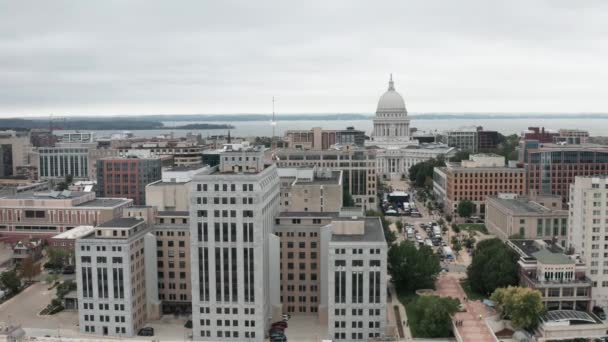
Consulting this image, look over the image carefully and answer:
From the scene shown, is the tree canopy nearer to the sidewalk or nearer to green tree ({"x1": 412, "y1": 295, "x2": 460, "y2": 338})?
the sidewalk

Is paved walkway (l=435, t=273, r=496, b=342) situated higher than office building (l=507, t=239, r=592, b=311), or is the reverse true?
office building (l=507, t=239, r=592, b=311)

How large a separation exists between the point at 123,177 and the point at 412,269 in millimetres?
82703

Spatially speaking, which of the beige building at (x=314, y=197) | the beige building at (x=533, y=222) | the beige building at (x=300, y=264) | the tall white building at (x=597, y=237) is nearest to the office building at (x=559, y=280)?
the tall white building at (x=597, y=237)

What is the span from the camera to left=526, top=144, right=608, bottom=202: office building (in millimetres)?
140250

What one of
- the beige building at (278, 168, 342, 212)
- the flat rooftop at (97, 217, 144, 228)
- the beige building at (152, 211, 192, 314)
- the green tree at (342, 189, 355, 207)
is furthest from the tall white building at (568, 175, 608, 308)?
the green tree at (342, 189, 355, 207)

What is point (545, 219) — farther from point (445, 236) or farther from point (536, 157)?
point (536, 157)

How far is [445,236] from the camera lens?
122438 millimetres

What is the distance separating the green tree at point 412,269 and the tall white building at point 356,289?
17.9 metres

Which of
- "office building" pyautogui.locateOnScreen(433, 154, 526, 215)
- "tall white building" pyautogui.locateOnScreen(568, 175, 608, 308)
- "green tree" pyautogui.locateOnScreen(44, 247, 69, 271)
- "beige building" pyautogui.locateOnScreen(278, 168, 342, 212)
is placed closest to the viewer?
"tall white building" pyautogui.locateOnScreen(568, 175, 608, 308)

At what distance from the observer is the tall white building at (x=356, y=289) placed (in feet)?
226

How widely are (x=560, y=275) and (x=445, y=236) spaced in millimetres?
44821

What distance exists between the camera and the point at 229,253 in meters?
69.6

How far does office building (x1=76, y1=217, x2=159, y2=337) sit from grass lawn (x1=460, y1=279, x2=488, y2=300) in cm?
4337

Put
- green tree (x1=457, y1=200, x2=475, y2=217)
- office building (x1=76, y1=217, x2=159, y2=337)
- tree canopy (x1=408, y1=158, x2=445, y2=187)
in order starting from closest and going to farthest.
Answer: office building (x1=76, y1=217, x2=159, y2=337) → green tree (x1=457, y1=200, x2=475, y2=217) → tree canopy (x1=408, y1=158, x2=445, y2=187)
